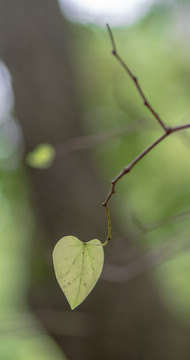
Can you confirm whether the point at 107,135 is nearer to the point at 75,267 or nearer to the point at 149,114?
the point at 75,267

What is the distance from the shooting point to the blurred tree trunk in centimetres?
120

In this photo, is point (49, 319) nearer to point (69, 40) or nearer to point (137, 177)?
point (137, 177)

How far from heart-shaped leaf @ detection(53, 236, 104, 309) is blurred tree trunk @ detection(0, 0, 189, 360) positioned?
807 mm

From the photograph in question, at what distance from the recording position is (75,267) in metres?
0.28

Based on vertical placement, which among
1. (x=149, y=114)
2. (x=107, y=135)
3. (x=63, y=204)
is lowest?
(x=149, y=114)

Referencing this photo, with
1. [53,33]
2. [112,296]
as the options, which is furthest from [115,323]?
[53,33]

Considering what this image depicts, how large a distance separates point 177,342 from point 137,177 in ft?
2.43

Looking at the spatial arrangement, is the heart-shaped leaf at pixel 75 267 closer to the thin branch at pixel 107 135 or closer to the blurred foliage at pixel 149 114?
the thin branch at pixel 107 135

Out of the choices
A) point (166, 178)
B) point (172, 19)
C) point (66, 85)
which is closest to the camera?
point (66, 85)

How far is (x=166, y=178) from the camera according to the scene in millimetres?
1767

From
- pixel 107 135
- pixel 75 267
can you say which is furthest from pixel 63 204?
pixel 75 267

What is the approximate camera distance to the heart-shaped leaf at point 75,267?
276 millimetres

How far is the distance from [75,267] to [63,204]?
41.2 inches

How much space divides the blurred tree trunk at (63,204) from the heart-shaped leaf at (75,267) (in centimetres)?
81
